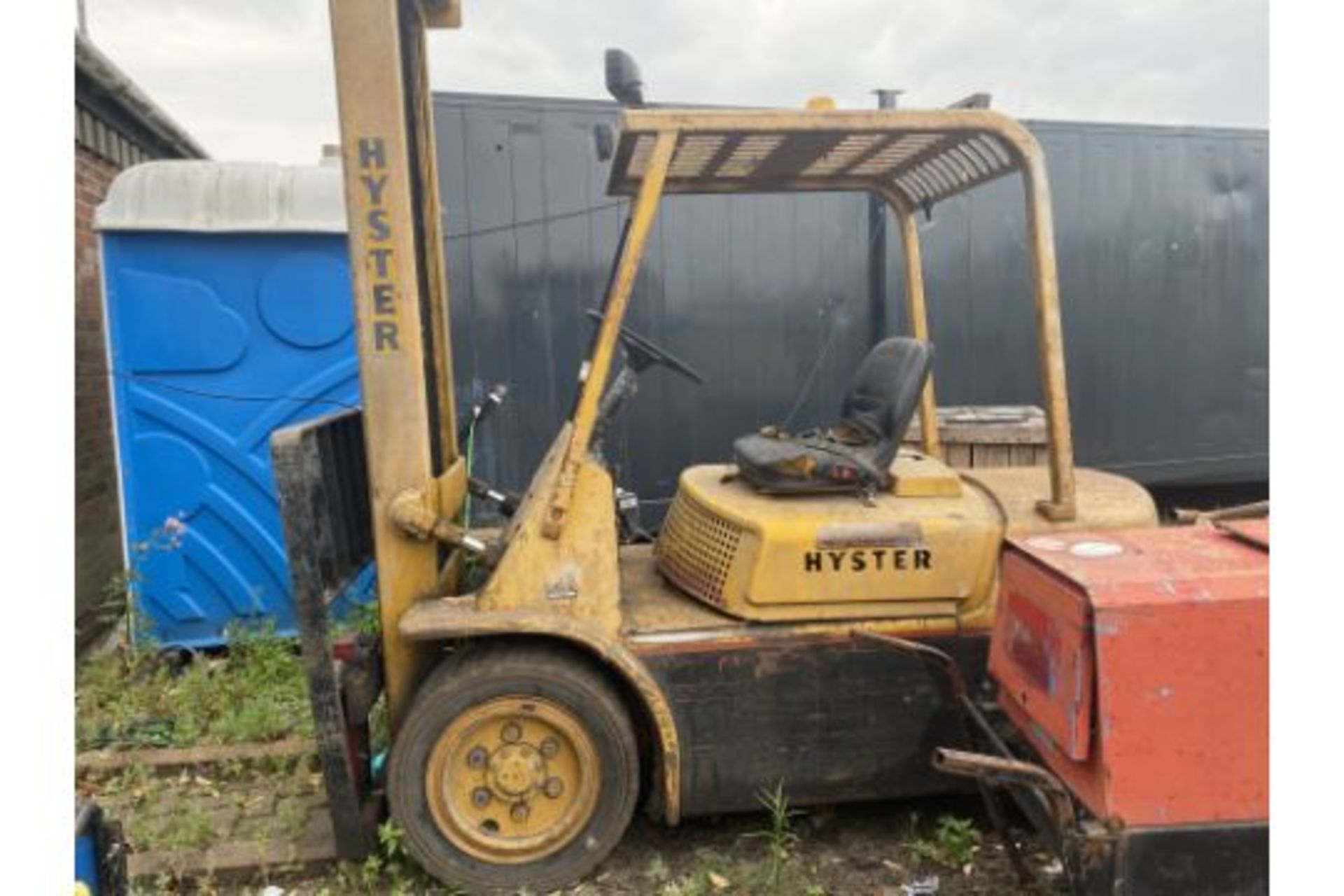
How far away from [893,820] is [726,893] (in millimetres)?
793

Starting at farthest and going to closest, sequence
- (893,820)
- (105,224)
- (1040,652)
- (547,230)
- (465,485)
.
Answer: (547,230) → (105,224) → (465,485) → (893,820) → (1040,652)

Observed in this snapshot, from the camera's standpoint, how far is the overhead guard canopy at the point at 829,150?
296 centimetres

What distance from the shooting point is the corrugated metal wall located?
6.15 metres

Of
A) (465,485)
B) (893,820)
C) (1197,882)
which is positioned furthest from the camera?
(465,485)

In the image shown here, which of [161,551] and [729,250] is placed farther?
[729,250]

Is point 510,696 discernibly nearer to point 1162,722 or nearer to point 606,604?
point 606,604

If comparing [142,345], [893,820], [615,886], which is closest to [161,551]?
[142,345]

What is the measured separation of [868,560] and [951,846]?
3.50ft

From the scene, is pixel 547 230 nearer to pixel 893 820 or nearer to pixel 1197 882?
pixel 893 820

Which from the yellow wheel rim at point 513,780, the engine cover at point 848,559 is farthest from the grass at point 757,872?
the engine cover at point 848,559

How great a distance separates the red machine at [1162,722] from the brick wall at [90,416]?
563 centimetres

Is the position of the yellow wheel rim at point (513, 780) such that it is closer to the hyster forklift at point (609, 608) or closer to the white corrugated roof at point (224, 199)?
the hyster forklift at point (609, 608)

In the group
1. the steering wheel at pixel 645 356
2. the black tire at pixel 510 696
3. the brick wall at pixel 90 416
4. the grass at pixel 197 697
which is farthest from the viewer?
A: the brick wall at pixel 90 416

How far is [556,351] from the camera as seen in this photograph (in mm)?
6297
